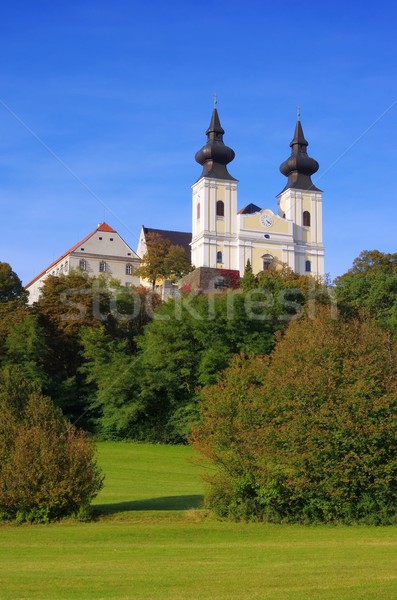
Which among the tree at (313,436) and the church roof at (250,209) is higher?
the church roof at (250,209)

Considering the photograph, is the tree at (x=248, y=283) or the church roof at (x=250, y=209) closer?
the tree at (x=248, y=283)

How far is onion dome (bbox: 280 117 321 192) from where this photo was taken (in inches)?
3428

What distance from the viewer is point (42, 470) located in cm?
1772

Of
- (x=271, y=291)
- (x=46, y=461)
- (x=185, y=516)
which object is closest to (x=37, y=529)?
(x=46, y=461)

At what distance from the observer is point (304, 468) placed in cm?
1770

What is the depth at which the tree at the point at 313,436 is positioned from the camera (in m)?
17.5

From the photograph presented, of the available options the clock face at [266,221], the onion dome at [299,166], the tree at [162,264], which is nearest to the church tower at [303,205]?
the onion dome at [299,166]

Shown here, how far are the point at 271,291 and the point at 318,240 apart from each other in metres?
42.4

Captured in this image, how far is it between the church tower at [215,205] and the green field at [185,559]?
200ft

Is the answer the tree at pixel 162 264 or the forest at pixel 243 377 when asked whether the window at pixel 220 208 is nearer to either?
the tree at pixel 162 264

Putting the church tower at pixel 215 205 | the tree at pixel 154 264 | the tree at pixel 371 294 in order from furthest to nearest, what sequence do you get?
1. the church tower at pixel 215 205
2. the tree at pixel 154 264
3. the tree at pixel 371 294

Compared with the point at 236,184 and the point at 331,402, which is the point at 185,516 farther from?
the point at 236,184

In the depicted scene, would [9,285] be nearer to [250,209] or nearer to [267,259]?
[267,259]

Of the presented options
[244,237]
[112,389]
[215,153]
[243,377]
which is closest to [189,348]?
[112,389]
